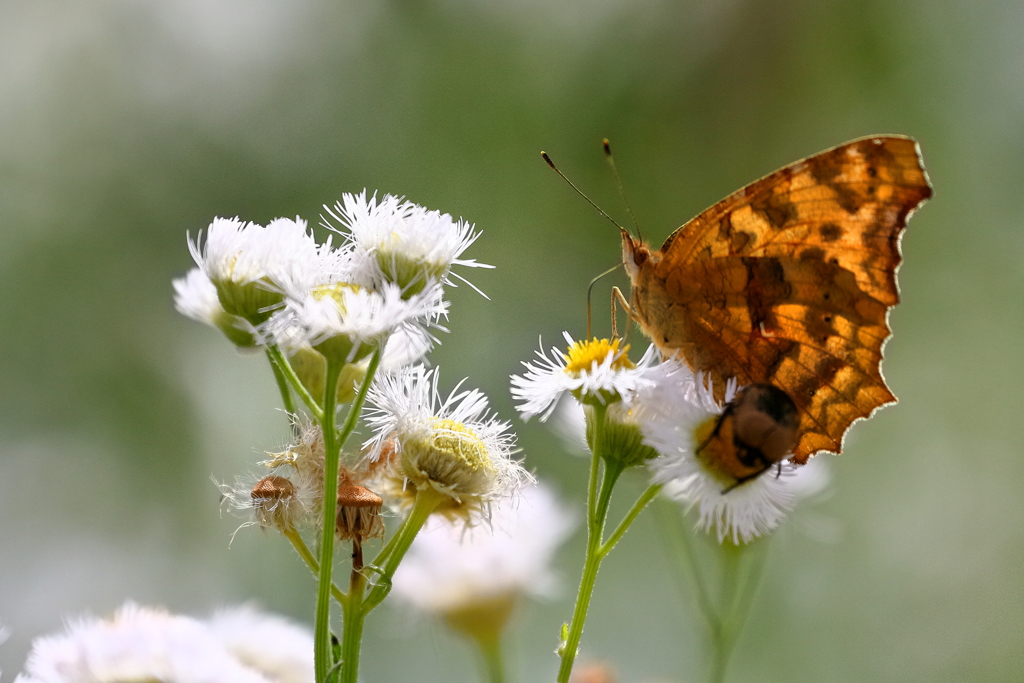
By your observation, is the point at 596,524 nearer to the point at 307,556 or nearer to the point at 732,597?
the point at 307,556

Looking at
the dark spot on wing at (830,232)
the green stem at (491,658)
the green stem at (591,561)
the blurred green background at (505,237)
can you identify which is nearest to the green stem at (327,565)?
the green stem at (591,561)

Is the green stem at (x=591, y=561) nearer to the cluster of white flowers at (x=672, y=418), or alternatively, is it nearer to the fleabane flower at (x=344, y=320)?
the cluster of white flowers at (x=672, y=418)

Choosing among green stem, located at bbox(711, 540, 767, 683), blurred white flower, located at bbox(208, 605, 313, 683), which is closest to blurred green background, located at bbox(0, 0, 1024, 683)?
green stem, located at bbox(711, 540, 767, 683)

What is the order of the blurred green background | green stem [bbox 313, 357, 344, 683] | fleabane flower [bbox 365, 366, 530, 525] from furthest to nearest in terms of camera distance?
the blurred green background
fleabane flower [bbox 365, 366, 530, 525]
green stem [bbox 313, 357, 344, 683]

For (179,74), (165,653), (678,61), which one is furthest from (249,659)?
(678,61)

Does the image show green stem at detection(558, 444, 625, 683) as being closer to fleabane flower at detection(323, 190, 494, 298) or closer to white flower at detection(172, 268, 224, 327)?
fleabane flower at detection(323, 190, 494, 298)

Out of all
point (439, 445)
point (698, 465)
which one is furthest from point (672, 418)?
point (439, 445)
